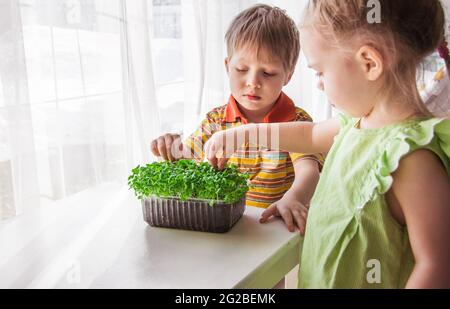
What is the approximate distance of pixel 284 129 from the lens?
3.05 feet

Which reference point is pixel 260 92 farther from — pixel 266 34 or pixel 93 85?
pixel 93 85

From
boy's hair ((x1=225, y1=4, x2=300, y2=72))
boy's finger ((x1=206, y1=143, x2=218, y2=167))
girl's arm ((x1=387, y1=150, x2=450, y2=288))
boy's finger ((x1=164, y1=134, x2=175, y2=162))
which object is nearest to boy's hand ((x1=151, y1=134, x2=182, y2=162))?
boy's finger ((x1=164, y1=134, x2=175, y2=162))

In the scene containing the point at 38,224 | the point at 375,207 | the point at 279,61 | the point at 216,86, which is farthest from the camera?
the point at 216,86

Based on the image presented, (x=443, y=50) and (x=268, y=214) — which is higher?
(x=443, y=50)

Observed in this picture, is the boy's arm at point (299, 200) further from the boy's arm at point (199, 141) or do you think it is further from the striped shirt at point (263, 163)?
the boy's arm at point (199, 141)

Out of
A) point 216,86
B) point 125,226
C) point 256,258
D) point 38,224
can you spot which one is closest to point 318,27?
point 256,258

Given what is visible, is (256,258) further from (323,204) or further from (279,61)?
(279,61)

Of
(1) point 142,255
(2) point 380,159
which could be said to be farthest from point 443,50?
(1) point 142,255

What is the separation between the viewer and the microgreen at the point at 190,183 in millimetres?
775

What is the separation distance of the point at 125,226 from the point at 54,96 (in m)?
0.27

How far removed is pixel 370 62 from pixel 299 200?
1.00 feet

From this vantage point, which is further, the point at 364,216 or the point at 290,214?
the point at 290,214

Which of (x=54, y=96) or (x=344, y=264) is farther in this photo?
(x=54, y=96)

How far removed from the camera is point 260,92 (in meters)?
1.15
